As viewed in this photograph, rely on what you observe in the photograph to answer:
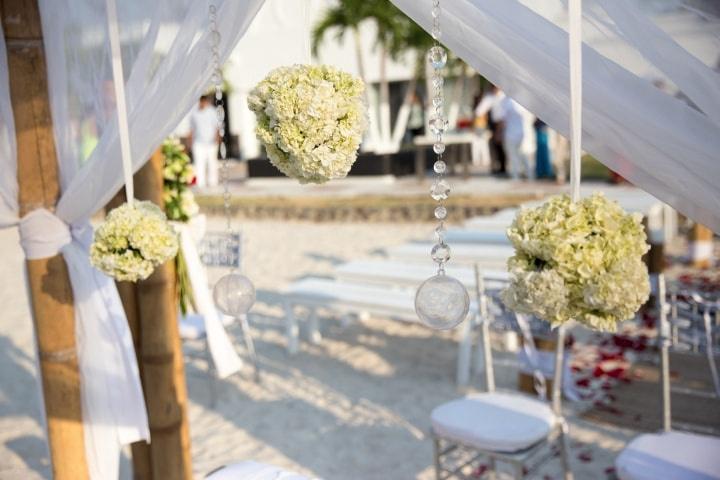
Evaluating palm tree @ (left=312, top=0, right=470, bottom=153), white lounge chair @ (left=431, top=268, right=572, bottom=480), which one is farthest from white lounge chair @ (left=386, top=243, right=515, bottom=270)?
palm tree @ (left=312, top=0, right=470, bottom=153)

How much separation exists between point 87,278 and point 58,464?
2.71 feet

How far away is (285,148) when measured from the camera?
2.08m

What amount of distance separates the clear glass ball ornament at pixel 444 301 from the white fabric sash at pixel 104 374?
1.73 meters

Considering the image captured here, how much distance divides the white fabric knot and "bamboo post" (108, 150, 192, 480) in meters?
0.37

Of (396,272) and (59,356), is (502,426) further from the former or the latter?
(396,272)

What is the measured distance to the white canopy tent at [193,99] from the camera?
173 centimetres

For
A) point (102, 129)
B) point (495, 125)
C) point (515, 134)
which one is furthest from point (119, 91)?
point (495, 125)

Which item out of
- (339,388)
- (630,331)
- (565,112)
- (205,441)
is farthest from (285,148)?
(630,331)

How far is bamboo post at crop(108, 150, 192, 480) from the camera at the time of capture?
328 cm

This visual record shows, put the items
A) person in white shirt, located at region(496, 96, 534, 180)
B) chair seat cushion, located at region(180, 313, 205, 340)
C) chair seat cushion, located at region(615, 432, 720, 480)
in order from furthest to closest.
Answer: person in white shirt, located at region(496, 96, 534, 180)
chair seat cushion, located at region(180, 313, 205, 340)
chair seat cushion, located at region(615, 432, 720, 480)

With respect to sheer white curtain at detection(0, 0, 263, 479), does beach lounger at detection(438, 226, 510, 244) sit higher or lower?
lower

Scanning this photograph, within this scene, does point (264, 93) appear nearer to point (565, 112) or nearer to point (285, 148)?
point (285, 148)

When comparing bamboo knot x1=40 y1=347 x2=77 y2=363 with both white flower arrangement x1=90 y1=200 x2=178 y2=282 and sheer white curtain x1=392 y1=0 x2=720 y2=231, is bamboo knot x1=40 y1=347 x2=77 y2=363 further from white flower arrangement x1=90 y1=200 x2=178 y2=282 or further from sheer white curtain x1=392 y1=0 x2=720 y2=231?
sheer white curtain x1=392 y1=0 x2=720 y2=231

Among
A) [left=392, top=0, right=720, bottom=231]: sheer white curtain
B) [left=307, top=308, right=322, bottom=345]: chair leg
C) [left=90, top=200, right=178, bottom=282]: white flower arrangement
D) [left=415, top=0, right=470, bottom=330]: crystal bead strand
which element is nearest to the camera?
[left=392, top=0, right=720, bottom=231]: sheer white curtain
